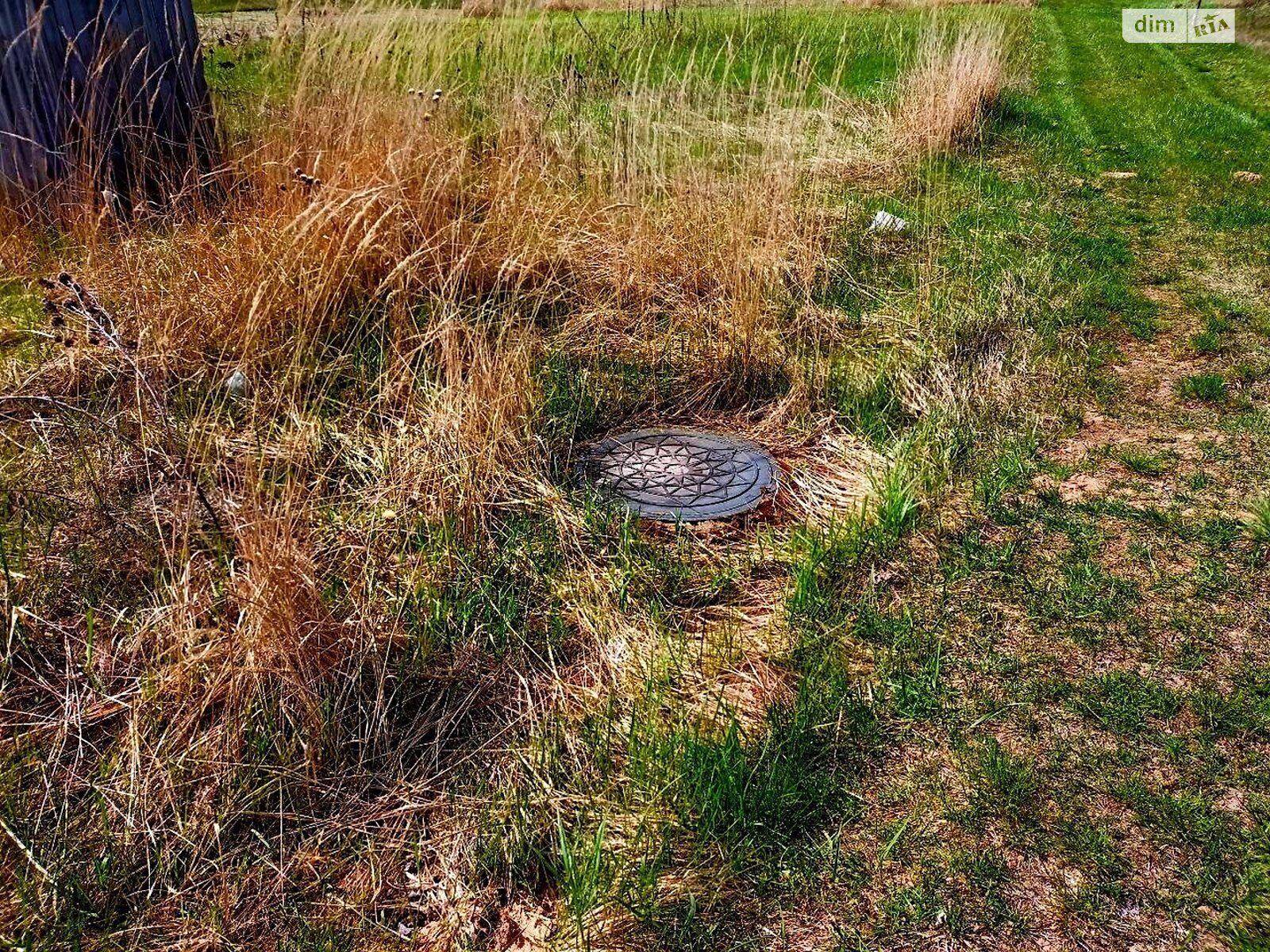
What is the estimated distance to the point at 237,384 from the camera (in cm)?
335

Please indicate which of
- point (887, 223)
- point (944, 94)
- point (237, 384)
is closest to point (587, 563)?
point (237, 384)

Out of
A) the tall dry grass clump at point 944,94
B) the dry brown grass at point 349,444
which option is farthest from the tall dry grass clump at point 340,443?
the tall dry grass clump at point 944,94

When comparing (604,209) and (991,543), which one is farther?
(604,209)

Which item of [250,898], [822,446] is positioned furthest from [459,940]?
[822,446]

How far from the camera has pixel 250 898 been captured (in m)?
2.02

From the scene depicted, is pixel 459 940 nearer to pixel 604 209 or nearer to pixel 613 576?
pixel 613 576

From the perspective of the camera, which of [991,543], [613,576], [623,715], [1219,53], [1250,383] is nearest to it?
[623,715]

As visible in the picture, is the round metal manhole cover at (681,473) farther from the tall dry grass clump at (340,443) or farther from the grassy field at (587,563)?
the tall dry grass clump at (340,443)

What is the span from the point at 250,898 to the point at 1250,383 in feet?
13.9

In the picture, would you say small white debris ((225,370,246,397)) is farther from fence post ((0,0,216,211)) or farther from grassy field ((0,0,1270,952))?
fence post ((0,0,216,211))

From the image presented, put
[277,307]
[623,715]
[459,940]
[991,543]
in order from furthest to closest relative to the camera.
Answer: [277,307]
[991,543]
[623,715]
[459,940]

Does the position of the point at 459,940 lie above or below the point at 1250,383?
below

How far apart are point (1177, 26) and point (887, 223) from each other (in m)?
11.1

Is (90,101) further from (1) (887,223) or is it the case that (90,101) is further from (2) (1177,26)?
(2) (1177,26)
